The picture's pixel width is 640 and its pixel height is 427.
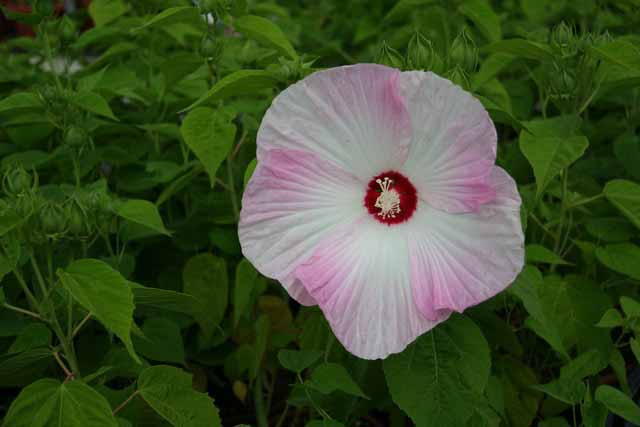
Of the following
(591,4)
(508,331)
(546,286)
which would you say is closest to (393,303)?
(508,331)

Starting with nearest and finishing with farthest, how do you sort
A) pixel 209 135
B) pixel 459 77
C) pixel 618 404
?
1. pixel 459 77
2. pixel 618 404
3. pixel 209 135

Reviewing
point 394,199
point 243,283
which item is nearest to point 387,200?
point 394,199

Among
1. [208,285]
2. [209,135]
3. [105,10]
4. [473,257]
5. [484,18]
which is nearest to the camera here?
[473,257]

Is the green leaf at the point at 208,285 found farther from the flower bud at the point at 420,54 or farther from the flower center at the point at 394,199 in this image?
the flower bud at the point at 420,54

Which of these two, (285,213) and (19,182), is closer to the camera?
(285,213)

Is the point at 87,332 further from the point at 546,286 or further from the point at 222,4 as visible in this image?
→ the point at 546,286

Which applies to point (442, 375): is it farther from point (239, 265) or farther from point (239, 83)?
point (239, 83)

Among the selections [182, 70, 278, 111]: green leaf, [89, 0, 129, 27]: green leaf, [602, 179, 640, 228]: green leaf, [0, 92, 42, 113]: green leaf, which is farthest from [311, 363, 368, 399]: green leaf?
[89, 0, 129, 27]: green leaf
